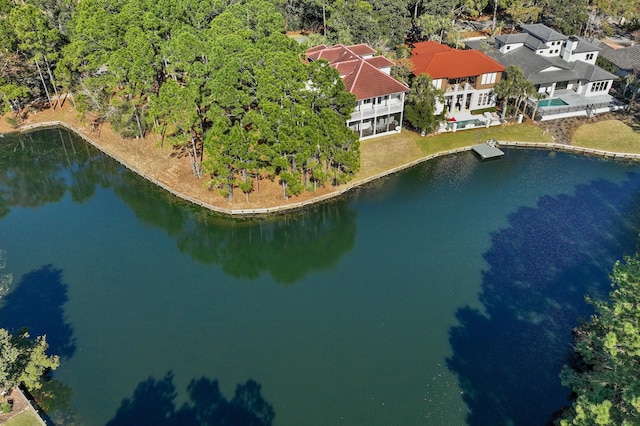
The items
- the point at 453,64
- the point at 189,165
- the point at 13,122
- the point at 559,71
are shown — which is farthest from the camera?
the point at 559,71

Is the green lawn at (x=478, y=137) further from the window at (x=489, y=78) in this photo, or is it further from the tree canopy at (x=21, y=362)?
the tree canopy at (x=21, y=362)

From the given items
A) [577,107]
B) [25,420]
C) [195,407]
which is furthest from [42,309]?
[577,107]

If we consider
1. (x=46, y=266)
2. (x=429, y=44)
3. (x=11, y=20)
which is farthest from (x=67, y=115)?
(x=429, y=44)

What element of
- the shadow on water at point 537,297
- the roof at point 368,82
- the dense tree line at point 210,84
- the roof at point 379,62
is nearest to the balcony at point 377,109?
the roof at point 368,82

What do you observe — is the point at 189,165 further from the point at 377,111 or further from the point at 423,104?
the point at 423,104

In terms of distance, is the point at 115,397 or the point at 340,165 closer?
the point at 115,397

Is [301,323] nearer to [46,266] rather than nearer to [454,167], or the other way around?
[46,266]

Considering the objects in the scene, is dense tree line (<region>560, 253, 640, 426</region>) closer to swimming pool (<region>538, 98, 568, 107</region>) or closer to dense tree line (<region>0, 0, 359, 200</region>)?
dense tree line (<region>0, 0, 359, 200</region>)
